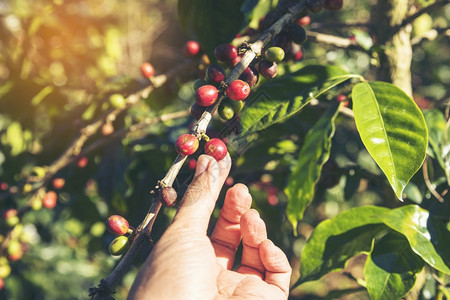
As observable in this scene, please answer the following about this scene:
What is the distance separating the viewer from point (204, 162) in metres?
0.89

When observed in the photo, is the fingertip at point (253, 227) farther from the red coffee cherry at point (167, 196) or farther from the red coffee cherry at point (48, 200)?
the red coffee cherry at point (48, 200)

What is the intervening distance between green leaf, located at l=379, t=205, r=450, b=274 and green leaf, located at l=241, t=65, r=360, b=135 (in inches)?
16.9

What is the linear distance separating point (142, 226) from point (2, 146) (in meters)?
1.63

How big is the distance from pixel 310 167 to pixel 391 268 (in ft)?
1.28

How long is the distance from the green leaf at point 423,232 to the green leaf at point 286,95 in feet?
1.40

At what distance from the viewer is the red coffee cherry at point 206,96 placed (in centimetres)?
88

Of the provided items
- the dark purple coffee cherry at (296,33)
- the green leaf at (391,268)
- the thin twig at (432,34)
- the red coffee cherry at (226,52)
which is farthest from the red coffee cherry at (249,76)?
the thin twig at (432,34)

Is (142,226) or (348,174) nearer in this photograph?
(142,226)

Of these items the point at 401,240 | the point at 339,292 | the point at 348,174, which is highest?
the point at 401,240

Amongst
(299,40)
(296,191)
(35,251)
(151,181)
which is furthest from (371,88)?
(35,251)

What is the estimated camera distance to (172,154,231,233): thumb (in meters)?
0.89

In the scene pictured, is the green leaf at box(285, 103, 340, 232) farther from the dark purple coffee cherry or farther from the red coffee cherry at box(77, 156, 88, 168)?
the red coffee cherry at box(77, 156, 88, 168)

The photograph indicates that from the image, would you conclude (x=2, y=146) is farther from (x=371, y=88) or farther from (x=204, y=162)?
(x=371, y=88)

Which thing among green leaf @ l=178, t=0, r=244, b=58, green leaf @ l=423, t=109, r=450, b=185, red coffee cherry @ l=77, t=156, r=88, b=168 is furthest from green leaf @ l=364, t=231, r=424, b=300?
red coffee cherry @ l=77, t=156, r=88, b=168
